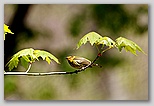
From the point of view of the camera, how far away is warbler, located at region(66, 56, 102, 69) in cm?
236

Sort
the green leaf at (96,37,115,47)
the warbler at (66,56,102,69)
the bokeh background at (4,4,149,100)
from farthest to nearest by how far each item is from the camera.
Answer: the bokeh background at (4,4,149,100)
the warbler at (66,56,102,69)
the green leaf at (96,37,115,47)

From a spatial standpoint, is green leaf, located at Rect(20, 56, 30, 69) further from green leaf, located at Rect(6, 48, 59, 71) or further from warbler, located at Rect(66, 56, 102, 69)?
warbler, located at Rect(66, 56, 102, 69)

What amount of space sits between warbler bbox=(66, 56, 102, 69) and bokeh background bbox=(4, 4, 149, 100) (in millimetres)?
32

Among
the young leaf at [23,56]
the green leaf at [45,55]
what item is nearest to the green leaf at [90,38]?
the green leaf at [45,55]

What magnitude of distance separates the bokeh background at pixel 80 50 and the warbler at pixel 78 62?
3 centimetres

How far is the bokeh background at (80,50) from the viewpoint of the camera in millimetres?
2488

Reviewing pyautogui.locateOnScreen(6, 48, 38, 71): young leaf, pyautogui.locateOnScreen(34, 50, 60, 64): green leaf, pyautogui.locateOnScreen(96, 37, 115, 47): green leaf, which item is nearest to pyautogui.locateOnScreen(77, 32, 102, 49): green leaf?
pyautogui.locateOnScreen(96, 37, 115, 47): green leaf

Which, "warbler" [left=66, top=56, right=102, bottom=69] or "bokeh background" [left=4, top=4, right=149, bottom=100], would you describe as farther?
"bokeh background" [left=4, top=4, right=149, bottom=100]

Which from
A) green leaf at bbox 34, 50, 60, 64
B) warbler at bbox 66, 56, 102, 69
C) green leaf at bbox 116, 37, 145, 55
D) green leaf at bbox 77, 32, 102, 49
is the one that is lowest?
warbler at bbox 66, 56, 102, 69

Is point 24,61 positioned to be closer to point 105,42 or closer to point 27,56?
point 27,56

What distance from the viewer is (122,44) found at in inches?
87.7

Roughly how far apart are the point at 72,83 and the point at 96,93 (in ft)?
0.55

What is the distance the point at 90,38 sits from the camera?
226cm

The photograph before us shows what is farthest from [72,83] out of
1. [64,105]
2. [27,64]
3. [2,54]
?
[2,54]
